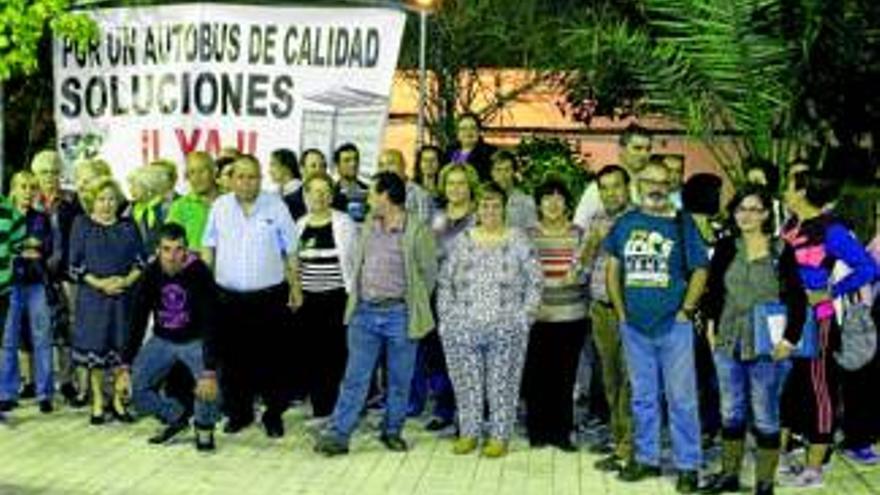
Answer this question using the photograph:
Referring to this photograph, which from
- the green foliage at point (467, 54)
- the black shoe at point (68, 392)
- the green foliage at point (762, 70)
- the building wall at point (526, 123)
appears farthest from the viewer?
the building wall at point (526, 123)

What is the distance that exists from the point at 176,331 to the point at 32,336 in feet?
5.45

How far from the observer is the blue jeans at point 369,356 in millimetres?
9547

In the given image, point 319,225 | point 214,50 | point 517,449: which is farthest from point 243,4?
point 517,449

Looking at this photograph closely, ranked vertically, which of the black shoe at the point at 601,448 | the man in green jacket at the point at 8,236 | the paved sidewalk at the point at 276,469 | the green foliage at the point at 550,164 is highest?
the green foliage at the point at 550,164

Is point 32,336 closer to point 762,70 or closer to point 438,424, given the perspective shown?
Result: point 438,424

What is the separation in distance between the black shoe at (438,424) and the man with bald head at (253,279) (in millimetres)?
1048

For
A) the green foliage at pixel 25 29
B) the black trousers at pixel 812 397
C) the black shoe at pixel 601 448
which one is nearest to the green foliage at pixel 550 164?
the green foliage at pixel 25 29

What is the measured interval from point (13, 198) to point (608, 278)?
441 cm

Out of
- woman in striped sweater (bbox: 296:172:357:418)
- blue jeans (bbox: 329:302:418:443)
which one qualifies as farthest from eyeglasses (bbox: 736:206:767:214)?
woman in striped sweater (bbox: 296:172:357:418)

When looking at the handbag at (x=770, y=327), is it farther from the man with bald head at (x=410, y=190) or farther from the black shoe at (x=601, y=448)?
the man with bald head at (x=410, y=190)

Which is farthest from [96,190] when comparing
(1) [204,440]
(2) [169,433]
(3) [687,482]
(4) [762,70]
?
(4) [762,70]

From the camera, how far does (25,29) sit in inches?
484

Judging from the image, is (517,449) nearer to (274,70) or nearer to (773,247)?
(773,247)

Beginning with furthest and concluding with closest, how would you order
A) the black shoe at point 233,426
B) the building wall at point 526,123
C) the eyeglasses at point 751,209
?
the building wall at point 526,123
the black shoe at point 233,426
the eyeglasses at point 751,209
